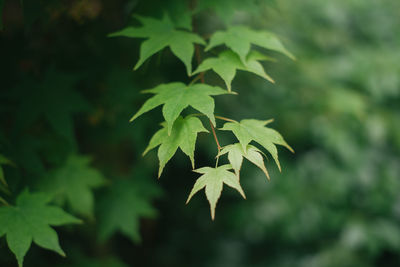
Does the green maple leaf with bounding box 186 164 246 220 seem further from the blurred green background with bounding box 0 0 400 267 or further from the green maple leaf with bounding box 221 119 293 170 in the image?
the blurred green background with bounding box 0 0 400 267

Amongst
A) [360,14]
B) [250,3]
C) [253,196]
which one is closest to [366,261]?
[253,196]

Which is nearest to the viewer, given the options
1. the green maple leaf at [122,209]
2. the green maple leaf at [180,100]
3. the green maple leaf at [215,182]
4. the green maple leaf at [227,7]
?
the green maple leaf at [215,182]

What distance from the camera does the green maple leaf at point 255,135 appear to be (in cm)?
99

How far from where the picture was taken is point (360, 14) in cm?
343

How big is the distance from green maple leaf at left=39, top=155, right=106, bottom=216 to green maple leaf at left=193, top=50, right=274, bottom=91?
873mm

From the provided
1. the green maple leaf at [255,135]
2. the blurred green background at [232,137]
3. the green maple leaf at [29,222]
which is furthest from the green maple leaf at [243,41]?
the green maple leaf at [29,222]

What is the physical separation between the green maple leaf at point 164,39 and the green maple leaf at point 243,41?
79 mm

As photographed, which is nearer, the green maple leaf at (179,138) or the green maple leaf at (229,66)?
the green maple leaf at (179,138)

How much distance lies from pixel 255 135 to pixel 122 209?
129 cm

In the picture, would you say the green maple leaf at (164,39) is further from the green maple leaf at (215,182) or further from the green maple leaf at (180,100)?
the green maple leaf at (215,182)

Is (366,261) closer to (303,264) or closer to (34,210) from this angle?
(303,264)

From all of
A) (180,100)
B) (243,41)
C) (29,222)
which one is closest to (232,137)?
(243,41)

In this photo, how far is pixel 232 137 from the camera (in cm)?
290

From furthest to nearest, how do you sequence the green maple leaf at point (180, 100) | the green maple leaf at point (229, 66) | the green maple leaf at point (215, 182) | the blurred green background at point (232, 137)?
the blurred green background at point (232, 137) < the green maple leaf at point (229, 66) < the green maple leaf at point (180, 100) < the green maple leaf at point (215, 182)
